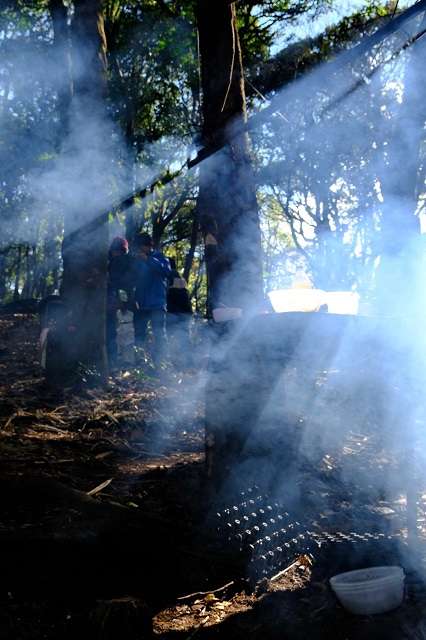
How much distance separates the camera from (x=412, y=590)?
2287 millimetres

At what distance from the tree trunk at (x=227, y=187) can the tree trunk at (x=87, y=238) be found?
2.50 m

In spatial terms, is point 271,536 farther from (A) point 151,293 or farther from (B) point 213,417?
(A) point 151,293

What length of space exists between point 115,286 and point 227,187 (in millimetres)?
3852

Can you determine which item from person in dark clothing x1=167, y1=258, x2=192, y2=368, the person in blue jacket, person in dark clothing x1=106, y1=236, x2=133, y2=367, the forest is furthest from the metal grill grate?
person in dark clothing x1=167, y1=258, x2=192, y2=368

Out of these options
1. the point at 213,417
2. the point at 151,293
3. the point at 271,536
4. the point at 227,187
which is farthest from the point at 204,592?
the point at 151,293

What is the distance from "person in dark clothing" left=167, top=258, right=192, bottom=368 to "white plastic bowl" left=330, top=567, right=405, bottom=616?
219 inches

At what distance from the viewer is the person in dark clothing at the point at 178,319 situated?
7.81 m

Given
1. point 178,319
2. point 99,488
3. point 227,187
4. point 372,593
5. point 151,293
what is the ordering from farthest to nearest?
point 178,319 → point 151,293 → point 227,187 → point 99,488 → point 372,593

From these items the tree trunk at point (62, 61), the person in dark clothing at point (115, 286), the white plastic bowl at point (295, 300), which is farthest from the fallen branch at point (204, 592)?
the tree trunk at point (62, 61)

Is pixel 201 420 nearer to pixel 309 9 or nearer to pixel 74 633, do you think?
pixel 74 633

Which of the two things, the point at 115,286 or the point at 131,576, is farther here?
the point at 115,286

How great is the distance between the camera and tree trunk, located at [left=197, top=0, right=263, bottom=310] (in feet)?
12.4

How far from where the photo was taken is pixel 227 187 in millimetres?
3785

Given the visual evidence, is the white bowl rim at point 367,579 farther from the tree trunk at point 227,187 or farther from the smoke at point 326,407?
the tree trunk at point 227,187
